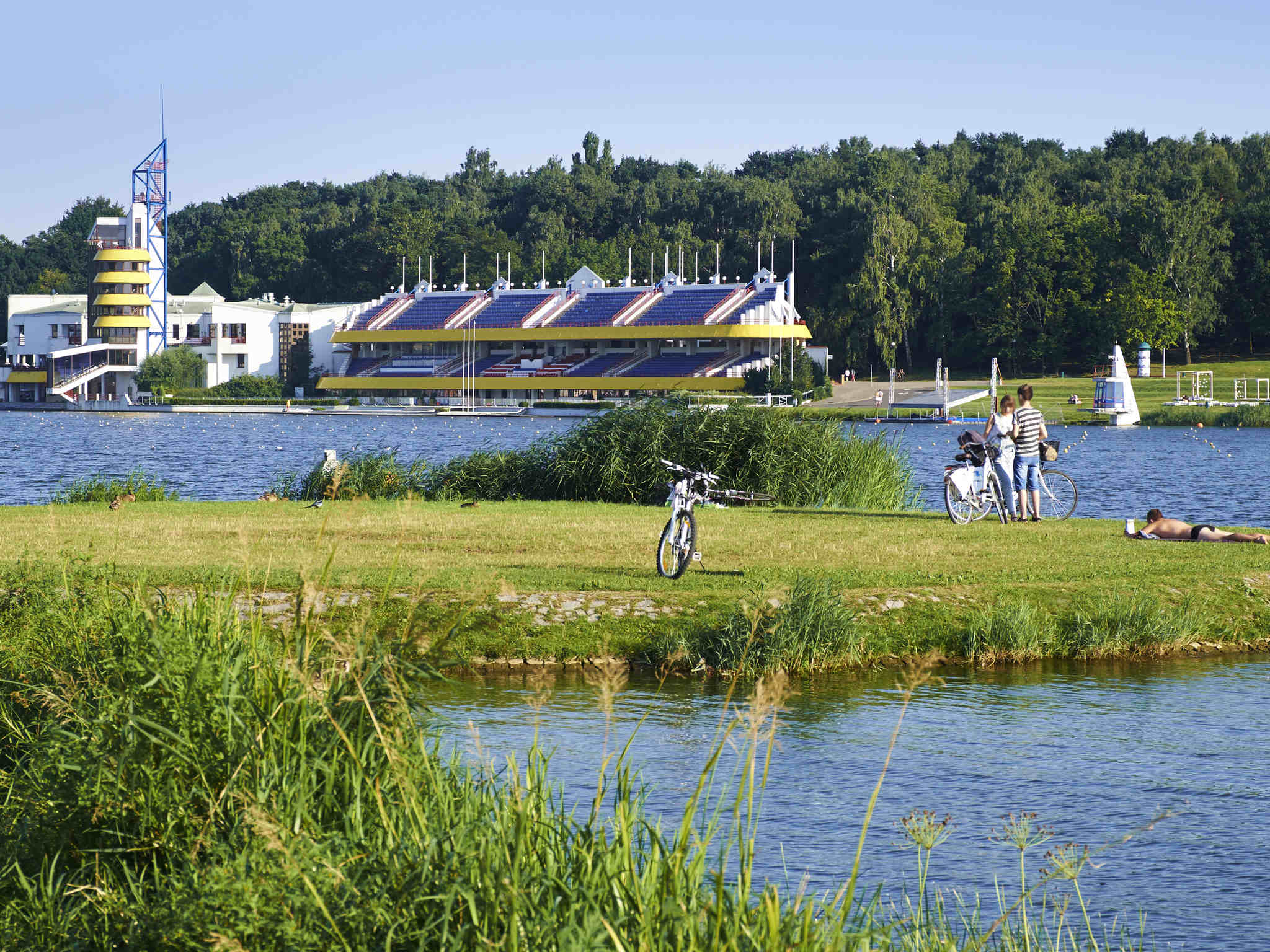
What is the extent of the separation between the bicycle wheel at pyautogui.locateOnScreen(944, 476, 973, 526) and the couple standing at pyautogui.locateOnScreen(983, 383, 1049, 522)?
1.73 feet

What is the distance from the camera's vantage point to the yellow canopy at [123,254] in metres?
111

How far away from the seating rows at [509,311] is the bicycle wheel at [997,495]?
93558 millimetres

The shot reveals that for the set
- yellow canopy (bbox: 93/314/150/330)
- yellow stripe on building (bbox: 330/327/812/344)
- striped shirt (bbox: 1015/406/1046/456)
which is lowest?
striped shirt (bbox: 1015/406/1046/456)

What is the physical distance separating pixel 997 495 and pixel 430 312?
101940 mm

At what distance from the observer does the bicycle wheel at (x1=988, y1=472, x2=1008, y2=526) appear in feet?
60.8

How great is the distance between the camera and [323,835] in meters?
4.89

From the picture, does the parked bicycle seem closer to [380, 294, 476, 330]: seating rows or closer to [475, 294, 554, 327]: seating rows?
[475, 294, 554, 327]: seating rows

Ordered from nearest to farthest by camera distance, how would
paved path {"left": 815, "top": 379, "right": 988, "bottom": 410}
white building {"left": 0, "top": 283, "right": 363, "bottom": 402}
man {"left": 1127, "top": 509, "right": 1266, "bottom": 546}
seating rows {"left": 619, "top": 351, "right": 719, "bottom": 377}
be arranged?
1. man {"left": 1127, "top": 509, "right": 1266, "bottom": 546}
2. paved path {"left": 815, "top": 379, "right": 988, "bottom": 410}
3. seating rows {"left": 619, "top": 351, "right": 719, "bottom": 377}
4. white building {"left": 0, "top": 283, "right": 363, "bottom": 402}

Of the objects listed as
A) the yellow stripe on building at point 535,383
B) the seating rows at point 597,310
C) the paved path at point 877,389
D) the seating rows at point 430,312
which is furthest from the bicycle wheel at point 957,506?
the seating rows at point 430,312

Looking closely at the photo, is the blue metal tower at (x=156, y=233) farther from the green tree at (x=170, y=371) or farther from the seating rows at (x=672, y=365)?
the seating rows at (x=672, y=365)

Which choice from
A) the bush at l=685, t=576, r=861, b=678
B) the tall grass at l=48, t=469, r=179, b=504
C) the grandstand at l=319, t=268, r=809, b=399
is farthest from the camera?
the grandstand at l=319, t=268, r=809, b=399

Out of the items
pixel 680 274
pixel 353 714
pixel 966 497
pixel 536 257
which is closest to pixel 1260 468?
pixel 966 497

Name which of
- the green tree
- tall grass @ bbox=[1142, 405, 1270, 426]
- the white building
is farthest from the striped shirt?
the white building

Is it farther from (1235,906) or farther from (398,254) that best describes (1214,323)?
(1235,906)
